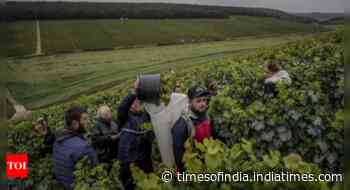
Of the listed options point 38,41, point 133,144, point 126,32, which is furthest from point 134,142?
point 126,32

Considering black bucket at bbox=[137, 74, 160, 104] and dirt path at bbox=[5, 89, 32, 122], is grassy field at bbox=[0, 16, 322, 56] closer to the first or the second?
dirt path at bbox=[5, 89, 32, 122]

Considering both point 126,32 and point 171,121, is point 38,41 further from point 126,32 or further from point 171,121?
point 171,121

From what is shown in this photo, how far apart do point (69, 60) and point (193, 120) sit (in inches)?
1051

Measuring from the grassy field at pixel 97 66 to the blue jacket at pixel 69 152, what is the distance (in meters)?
10.6

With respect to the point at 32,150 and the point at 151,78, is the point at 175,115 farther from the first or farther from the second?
the point at 32,150

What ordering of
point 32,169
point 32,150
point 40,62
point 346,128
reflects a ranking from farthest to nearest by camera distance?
point 40,62 < point 32,150 < point 32,169 < point 346,128

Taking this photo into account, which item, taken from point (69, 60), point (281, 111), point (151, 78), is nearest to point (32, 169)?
point (151, 78)

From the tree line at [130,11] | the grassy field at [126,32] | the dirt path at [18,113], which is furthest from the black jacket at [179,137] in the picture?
the tree line at [130,11]

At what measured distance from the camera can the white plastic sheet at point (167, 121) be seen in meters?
3.27

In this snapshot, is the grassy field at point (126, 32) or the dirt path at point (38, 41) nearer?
the grassy field at point (126, 32)

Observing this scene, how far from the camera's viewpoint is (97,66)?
24641 millimetres

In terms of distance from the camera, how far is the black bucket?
10.1ft

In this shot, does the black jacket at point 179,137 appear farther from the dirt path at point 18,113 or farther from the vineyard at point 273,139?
the dirt path at point 18,113

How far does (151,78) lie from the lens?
3105 mm
